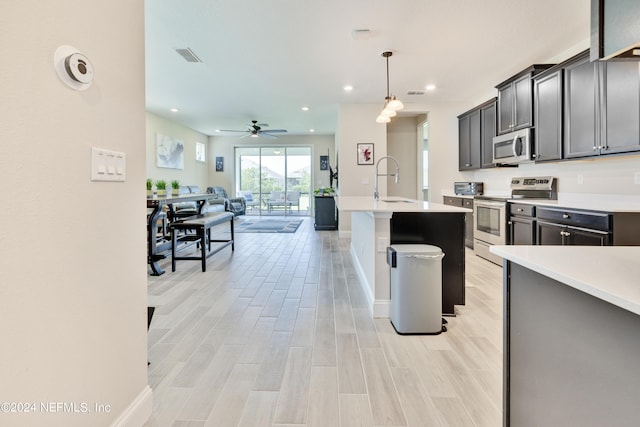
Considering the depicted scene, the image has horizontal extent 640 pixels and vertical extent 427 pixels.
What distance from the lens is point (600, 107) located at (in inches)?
115

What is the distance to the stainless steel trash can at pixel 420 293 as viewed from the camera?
2.26 metres

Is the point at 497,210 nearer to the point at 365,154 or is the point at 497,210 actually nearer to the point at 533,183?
the point at 533,183

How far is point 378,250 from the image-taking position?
257cm

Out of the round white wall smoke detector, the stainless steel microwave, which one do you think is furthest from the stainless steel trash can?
the stainless steel microwave

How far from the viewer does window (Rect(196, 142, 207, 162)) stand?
1002cm

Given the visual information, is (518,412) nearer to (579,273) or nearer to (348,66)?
(579,273)

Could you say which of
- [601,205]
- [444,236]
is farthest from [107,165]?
[601,205]

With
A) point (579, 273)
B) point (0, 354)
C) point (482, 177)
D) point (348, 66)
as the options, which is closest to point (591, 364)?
point (579, 273)

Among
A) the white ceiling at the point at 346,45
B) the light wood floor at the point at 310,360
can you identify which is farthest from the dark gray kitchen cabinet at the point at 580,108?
the light wood floor at the point at 310,360

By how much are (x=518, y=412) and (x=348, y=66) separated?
14.1 feet

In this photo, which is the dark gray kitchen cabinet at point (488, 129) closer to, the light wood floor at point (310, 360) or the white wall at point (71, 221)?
the light wood floor at point (310, 360)

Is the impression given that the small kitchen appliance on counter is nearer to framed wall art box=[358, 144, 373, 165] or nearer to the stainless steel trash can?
framed wall art box=[358, 144, 373, 165]

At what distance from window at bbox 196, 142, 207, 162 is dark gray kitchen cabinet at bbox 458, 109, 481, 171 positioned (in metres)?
7.78

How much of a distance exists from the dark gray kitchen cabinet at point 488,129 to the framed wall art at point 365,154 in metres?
2.04
